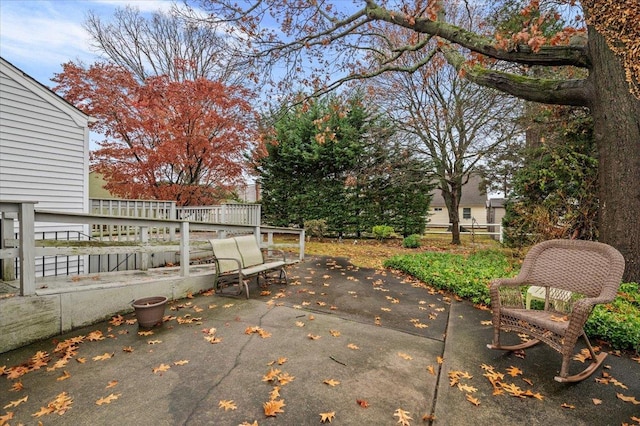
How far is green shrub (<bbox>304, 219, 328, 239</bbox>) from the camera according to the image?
13.2 meters

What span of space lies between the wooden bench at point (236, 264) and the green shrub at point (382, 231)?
777 cm

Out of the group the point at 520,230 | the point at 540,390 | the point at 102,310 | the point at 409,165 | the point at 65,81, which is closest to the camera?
the point at 540,390

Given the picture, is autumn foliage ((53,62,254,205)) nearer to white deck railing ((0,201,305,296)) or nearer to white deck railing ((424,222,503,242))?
white deck railing ((0,201,305,296))

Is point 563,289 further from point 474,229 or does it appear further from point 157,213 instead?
point 474,229

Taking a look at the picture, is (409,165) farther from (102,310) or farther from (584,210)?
(102,310)

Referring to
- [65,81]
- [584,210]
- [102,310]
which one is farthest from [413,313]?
[65,81]

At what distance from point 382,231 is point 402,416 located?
10.9 metres

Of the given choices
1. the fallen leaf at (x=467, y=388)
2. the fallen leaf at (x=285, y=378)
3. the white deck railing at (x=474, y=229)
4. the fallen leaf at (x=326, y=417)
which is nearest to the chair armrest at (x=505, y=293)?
the fallen leaf at (x=467, y=388)

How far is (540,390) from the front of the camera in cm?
243

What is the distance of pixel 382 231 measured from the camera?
12789mm

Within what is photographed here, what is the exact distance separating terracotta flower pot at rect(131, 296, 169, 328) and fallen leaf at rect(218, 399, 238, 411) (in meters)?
1.80

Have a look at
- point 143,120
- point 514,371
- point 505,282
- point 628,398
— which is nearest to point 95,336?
point 514,371

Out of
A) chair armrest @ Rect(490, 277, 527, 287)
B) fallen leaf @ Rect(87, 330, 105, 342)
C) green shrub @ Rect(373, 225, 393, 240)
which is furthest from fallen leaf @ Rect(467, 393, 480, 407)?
green shrub @ Rect(373, 225, 393, 240)

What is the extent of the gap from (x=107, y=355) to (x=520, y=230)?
29.0 ft
